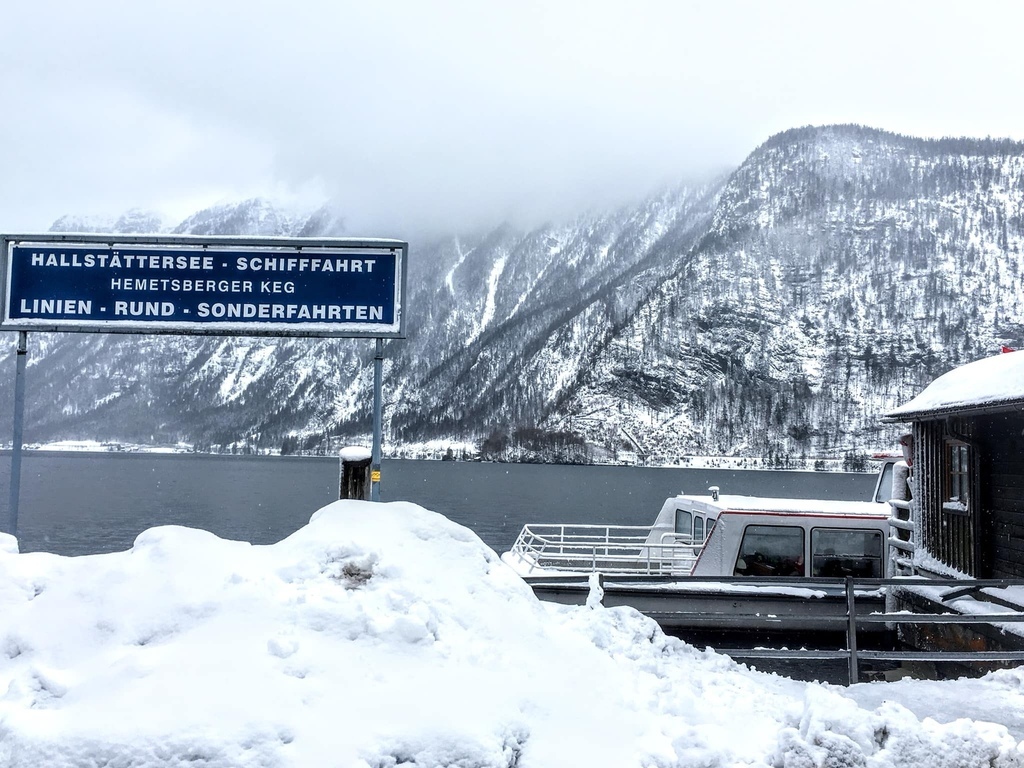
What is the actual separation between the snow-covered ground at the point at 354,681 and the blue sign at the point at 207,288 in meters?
3.03

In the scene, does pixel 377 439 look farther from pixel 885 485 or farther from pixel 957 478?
pixel 885 485

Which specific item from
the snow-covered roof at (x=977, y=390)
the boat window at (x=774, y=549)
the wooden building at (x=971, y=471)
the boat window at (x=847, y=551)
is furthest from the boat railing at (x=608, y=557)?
the snow-covered roof at (x=977, y=390)

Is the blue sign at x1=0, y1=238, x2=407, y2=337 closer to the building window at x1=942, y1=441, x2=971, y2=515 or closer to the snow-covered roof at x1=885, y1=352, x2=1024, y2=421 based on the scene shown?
the snow-covered roof at x1=885, y1=352, x2=1024, y2=421

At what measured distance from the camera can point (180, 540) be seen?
5.48m

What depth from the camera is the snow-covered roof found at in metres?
10.3

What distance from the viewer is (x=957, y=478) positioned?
40.0 feet

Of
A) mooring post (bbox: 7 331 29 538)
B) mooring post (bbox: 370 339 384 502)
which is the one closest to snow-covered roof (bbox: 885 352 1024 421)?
mooring post (bbox: 370 339 384 502)

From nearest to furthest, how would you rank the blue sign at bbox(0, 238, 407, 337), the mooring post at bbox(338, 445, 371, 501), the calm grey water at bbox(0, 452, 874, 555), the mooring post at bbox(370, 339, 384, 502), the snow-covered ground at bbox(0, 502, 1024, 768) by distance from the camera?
the snow-covered ground at bbox(0, 502, 1024, 768) → the mooring post at bbox(338, 445, 371, 501) → the mooring post at bbox(370, 339, 384, 502) → the blue sign at bbox(0, 238, 407, 337) → the calm grey water at bbox(0, 452, 874, 555)

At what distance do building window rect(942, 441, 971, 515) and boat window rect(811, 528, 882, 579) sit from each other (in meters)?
3.49

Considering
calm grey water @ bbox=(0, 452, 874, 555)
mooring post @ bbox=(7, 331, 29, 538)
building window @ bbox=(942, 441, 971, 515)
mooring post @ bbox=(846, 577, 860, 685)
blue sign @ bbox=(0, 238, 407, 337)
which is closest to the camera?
mooring post @ bbox=(846, 577, 860, 685)

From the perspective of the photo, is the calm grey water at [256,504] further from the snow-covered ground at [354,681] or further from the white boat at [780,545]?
the snow-covered ground at [354,681]

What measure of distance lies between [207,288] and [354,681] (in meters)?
5.27

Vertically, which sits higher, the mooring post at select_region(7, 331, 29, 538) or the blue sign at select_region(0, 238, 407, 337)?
the blue sign at select_region(0, 238, 407, 337)

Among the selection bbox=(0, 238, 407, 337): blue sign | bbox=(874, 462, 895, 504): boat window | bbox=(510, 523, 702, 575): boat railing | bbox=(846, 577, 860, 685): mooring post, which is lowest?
bbox=(510, 523, 702, 575): boat railing
